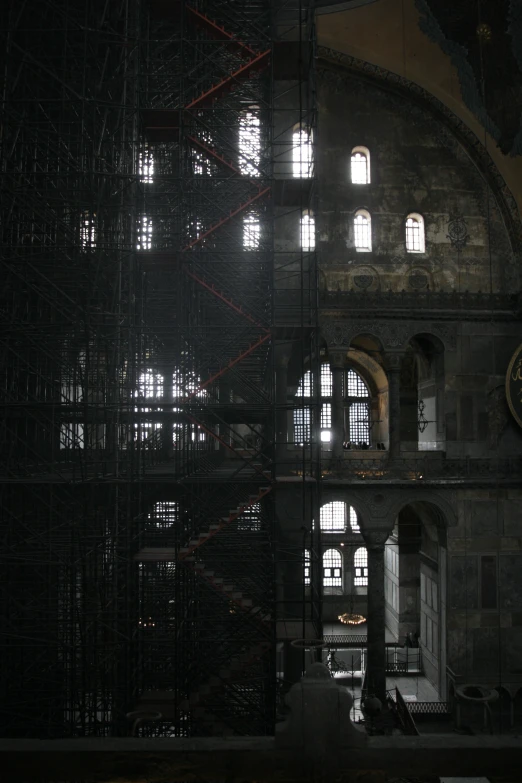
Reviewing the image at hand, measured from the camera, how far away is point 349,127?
70.6ft

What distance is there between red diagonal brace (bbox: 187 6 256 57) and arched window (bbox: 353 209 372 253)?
7.04 metres

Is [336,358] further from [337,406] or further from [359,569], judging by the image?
[359,569]

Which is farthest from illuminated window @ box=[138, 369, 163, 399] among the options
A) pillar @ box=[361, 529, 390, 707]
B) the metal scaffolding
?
pillar @ box=[361, 529, 390, 707]

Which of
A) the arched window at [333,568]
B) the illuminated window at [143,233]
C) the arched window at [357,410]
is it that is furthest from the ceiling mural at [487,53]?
the arched window at [333,568]

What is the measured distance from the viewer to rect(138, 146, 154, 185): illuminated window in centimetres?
1444

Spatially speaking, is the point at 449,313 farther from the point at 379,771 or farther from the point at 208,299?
the point at 379,771

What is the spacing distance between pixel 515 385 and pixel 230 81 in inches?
450

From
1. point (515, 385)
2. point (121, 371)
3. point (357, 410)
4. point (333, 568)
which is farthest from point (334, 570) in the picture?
point (121, 371)

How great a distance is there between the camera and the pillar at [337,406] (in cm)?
2042

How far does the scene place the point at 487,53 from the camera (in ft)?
64.1

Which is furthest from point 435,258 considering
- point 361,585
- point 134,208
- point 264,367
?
point 361,585

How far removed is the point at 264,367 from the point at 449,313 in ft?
19.7

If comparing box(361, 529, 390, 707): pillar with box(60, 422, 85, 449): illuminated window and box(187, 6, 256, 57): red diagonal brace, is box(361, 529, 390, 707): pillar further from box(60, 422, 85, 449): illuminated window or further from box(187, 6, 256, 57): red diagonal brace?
box(187, 6, 256, 57): red diagonal brace

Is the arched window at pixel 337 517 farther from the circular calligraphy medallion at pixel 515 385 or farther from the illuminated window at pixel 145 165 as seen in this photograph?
the illuminated window at pixel 145 165
